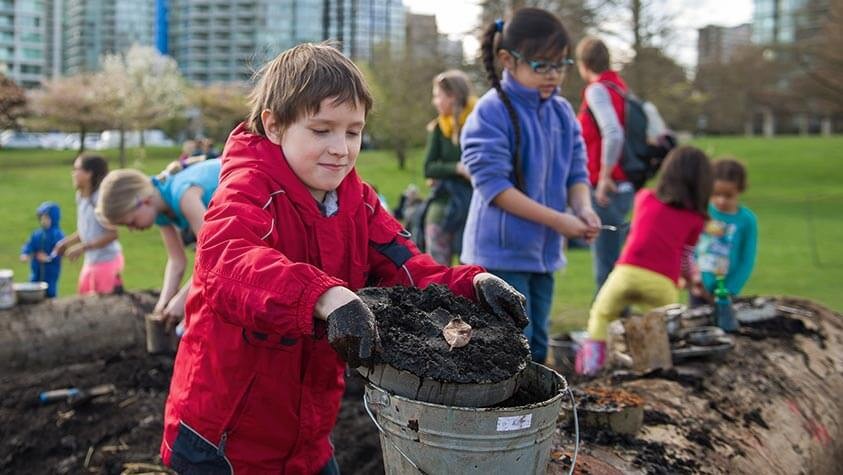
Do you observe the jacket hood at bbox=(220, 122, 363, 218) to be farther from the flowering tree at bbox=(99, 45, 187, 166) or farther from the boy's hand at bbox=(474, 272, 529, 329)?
the flowering tree at bbox=(99, 45, 187, 166)

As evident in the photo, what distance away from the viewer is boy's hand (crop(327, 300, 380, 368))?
1.90 m

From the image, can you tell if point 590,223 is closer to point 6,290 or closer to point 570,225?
point 570,225

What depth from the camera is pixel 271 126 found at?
250 centimetres

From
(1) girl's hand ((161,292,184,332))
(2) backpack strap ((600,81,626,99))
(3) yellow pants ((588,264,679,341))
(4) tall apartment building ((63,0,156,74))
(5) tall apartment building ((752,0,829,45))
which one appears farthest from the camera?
(4) tall apartment building ((63,0,156,74))

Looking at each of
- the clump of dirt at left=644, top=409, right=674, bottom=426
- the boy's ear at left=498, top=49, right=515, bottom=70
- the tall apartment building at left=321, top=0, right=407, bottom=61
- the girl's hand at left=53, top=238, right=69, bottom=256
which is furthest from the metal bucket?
the tall apartment building at left=321, top=0, right=407, bottom=61

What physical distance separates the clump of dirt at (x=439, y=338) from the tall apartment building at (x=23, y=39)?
6730 centimetres

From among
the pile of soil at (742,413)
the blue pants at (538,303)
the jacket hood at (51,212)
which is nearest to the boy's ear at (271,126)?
the pile of soil at (742,413)

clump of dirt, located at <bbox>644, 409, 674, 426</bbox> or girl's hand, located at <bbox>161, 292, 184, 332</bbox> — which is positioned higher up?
girl's hand, located at <bbox>161, 292, 184, 332</bbox>

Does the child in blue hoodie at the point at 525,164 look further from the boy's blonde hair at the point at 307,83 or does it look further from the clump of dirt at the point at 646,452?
the boy's blonde hair at the point at 307,83

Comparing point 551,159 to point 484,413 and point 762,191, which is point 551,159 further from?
point 762,191

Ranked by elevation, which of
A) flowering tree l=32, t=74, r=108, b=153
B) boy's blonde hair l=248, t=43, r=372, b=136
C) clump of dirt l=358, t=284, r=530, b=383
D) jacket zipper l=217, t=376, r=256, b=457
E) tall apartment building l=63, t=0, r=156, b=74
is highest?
tall apartment building l=63, t=0, r=156, b=74

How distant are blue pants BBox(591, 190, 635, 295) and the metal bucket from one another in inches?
188

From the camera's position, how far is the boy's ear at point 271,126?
8.13 feet

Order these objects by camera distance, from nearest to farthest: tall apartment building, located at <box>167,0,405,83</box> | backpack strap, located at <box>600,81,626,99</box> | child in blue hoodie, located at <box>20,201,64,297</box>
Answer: backpack strap, located at <box>600,81,626,99</box> < child in blue hoodie, located at <box>20,201,64,297</box> < tall apartment building, located at <box>167,0,405,83</box>
